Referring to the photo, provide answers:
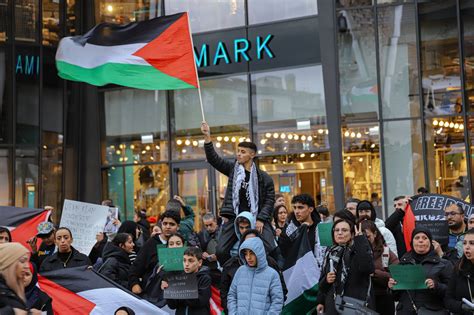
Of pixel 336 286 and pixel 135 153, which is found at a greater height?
pixel 135 153

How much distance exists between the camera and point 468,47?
786 inches

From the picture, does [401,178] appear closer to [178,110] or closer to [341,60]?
[341,60]

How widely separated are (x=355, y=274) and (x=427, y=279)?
0.72 metres

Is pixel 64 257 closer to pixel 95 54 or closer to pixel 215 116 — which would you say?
pixel 95 54

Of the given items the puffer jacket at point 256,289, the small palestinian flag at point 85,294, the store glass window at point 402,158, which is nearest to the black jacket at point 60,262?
the small palestinian flag at point 85,294

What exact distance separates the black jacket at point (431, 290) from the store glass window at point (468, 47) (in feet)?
36.8

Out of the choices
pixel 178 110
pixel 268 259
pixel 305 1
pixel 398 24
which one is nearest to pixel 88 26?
pixel 178 110

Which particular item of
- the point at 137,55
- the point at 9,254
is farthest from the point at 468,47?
the point at 9,254

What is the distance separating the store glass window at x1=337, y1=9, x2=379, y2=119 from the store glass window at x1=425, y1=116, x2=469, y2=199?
142 cm

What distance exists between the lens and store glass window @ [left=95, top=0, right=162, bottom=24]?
24.0 m

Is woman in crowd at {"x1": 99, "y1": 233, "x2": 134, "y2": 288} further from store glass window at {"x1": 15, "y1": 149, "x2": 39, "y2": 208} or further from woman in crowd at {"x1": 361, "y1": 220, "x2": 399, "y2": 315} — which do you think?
store glass window at {"x1": 15, "y1": 149, "x2": 39, "y2": 208}

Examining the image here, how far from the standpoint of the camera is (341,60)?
20.7 meters

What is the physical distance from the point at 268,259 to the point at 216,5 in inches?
556

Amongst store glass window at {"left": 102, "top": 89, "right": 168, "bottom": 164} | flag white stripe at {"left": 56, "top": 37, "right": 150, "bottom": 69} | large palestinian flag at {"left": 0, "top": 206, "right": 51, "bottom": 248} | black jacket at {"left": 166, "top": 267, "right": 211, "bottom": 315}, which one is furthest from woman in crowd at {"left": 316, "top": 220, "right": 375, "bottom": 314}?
store glass window at {"left": 102, "top": 89, "right": 168, "bottom": 164}
